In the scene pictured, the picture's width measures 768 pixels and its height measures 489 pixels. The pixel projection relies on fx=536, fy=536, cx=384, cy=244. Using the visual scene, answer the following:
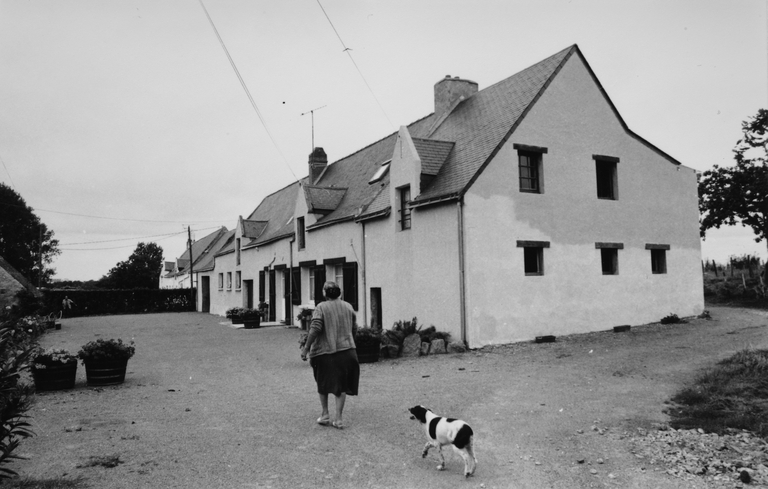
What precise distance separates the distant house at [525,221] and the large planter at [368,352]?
2.60 m

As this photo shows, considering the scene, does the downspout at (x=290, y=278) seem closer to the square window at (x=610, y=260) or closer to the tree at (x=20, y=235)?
the square window at (x=610, y=260)

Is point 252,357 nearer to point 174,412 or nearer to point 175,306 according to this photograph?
point 174,412

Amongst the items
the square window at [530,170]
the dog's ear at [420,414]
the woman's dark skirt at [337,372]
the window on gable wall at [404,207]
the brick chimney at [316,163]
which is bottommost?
the dog's ear at [420,414]

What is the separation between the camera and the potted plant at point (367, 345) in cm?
1387

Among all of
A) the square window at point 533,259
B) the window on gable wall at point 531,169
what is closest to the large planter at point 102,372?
the square window at point 533,259

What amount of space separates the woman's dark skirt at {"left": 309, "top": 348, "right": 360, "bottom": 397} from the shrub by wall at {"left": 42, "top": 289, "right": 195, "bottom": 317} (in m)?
41.7

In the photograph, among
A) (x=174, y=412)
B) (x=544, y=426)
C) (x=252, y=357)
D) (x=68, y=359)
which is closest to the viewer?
(x=544, y=426)

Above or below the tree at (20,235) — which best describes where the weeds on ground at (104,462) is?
below

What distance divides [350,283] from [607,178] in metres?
10.2

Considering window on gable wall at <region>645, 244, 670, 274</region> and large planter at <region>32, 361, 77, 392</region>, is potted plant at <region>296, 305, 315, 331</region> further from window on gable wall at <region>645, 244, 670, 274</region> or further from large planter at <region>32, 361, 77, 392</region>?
window on gable wall at <region>645, 244, 670, 274</region>

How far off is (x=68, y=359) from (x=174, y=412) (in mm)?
3904

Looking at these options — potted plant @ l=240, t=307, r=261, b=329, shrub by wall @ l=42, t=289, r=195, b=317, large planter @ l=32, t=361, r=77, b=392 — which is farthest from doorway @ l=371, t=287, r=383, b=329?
shrub by wall @ l=42, t=289, r=195, b=317

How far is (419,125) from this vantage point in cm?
2406

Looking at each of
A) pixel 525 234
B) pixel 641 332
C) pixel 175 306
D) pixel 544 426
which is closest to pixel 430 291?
pixel 525 234
